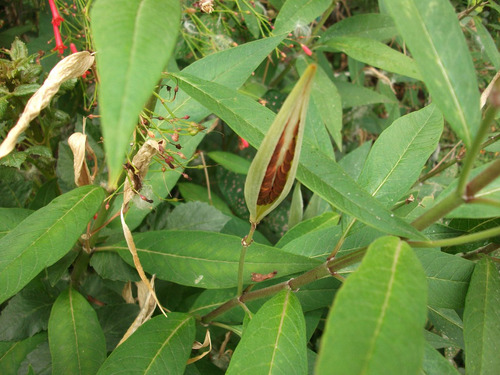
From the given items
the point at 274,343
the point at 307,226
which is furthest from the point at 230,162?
the point at 274,343

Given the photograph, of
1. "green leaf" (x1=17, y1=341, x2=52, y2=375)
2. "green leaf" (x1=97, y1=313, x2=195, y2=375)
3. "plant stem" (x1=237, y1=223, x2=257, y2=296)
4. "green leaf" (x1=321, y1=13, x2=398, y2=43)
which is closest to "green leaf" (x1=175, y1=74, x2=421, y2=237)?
"plant stem" (x1=237, y1=223, x2=257, y2=296)

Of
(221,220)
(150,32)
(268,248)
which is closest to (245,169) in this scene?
(221,220)

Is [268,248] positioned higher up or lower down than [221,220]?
higher up

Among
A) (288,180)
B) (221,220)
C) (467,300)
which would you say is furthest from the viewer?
(221,220)

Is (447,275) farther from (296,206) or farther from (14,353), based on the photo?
(14,353)

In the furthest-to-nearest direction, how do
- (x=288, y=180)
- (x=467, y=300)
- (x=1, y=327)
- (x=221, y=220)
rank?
(x=221, y=220) < (x=1, y=327) < (x=467, y=300) < (x=288, y=180)

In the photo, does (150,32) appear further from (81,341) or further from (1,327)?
(1,327)
